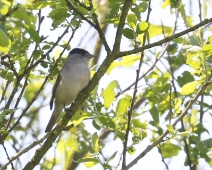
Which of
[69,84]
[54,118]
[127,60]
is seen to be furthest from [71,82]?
[127,60]

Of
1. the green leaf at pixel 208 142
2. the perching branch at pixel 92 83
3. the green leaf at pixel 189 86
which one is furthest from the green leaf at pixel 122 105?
the green leaf at pixel 208 142

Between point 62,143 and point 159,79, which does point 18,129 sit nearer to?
point 62,143

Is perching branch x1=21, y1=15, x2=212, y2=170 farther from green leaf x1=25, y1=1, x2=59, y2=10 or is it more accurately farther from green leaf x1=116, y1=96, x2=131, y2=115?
green leaf x1=116, y1=96, x2=131, y2=115

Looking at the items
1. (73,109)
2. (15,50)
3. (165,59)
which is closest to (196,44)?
(73,109)

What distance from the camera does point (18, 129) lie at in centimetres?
554

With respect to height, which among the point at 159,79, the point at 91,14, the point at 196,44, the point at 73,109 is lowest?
the point at 73,109

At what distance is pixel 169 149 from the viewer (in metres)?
4.59

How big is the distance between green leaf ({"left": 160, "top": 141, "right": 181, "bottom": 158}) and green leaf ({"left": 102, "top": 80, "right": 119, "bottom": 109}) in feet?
3.43

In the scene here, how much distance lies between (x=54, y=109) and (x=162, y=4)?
7.49 ft

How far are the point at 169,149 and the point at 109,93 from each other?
1156mm

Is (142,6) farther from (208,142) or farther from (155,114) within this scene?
(208,142)

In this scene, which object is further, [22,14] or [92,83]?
[92,83]

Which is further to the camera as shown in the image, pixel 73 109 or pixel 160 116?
pixel 160 116

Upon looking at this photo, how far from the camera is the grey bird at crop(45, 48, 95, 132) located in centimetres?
554
